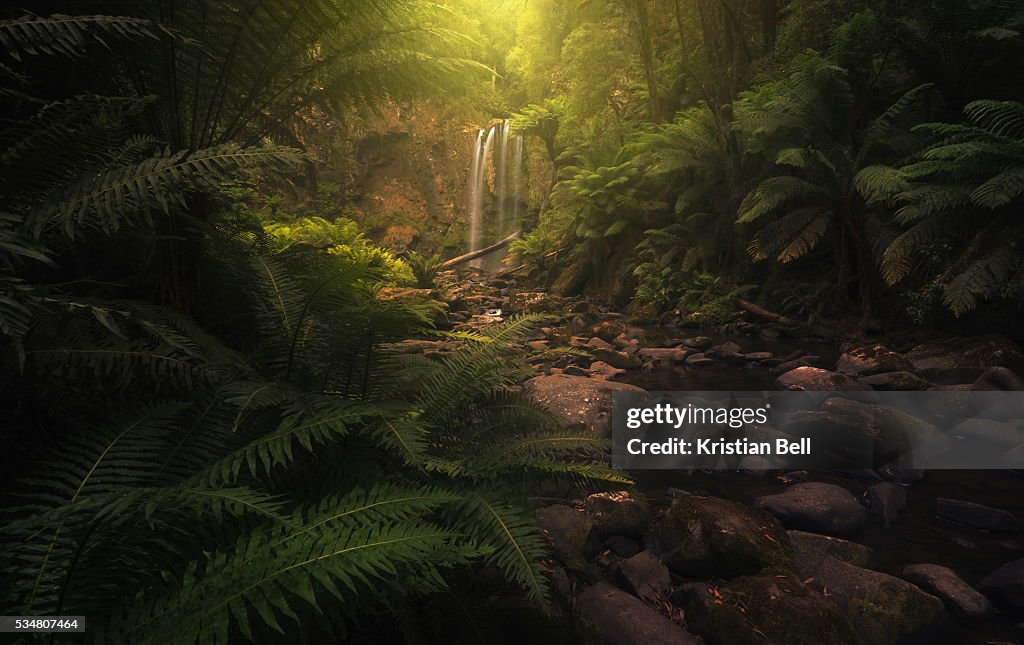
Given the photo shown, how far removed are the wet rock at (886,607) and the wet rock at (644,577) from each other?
2.22ft

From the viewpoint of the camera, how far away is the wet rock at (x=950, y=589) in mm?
2018

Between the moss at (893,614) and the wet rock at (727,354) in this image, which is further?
the wet rock at (727,354)

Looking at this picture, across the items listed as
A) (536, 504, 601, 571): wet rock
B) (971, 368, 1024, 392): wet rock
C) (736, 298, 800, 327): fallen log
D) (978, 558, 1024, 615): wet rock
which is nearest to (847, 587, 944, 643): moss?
(978, 558, 1024, 615): wet rock

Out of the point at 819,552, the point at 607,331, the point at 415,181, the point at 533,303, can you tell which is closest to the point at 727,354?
the point at 607,331

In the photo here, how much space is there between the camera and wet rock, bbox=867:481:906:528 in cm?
279

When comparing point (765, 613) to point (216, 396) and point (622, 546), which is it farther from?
point (216, 396)

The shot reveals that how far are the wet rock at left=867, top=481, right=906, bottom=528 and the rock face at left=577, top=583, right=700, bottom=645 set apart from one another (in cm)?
178

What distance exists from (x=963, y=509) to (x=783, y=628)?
191 centimetres

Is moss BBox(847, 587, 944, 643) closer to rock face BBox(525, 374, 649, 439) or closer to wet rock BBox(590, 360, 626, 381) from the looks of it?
rock face BBox(525, 374, 649, 439)

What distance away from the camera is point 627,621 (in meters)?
1.85

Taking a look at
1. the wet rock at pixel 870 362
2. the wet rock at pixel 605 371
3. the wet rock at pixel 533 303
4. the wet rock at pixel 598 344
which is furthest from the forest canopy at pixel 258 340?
the wet rock at pixel 533 303

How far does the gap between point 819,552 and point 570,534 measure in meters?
1.26

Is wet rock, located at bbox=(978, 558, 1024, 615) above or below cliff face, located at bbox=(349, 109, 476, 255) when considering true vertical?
below

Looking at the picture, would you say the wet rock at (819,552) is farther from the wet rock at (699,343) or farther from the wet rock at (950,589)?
the wet rock at (699,343)
